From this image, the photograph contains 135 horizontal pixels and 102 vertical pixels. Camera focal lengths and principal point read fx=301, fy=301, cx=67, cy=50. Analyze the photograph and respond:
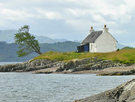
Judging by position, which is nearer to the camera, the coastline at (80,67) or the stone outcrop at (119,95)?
the stone outcrop at (119,95)

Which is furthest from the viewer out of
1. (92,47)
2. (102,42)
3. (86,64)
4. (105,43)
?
(92,47)

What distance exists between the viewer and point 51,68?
8644 centimetres

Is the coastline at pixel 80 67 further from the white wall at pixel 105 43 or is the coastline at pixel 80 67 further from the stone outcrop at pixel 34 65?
the white wall at pixel 105 43

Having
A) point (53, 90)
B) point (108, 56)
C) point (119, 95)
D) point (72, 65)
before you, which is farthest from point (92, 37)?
point (119, 95)

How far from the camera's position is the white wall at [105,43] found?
3879 inches

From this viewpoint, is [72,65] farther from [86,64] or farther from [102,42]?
[102,42]

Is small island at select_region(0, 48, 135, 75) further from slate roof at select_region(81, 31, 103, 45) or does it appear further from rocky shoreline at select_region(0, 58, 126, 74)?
slate roof at select_region(81, 31, 103, 45)

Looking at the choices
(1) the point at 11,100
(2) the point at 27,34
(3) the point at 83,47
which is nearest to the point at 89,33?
(3) the point at 83,47

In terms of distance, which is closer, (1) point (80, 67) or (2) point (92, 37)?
(1) point (80, 67)

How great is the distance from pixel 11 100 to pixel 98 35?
6966 cm

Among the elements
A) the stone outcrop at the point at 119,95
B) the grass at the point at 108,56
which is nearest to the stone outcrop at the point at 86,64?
the grass at the point at 108,56

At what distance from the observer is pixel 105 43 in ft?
325

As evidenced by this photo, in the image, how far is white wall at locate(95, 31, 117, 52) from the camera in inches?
3879

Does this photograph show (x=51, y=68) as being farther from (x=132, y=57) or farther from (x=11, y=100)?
(x=11, y=100)
